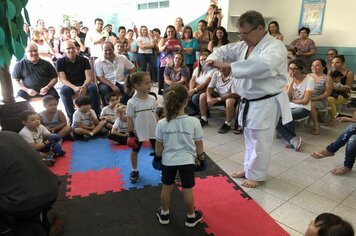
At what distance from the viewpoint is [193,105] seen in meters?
4.66

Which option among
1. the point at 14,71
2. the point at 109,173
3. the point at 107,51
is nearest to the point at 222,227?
the point at 109,173

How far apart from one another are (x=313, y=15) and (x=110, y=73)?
4.29 m

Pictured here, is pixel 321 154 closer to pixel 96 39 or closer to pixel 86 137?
Result: pixel 86 137

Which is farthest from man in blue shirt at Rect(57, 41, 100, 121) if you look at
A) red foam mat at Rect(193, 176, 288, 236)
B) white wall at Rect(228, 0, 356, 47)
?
white wall at Rect(228, 0, 356, 47)

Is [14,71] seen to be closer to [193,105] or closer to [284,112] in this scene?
[193,105]

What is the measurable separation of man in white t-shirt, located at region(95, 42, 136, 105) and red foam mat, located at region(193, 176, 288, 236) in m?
2.39

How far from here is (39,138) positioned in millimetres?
3107

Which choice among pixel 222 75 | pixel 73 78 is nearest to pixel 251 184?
pixel 222 75


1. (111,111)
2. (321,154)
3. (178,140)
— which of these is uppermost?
(178,140)

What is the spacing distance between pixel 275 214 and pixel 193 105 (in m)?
2.72

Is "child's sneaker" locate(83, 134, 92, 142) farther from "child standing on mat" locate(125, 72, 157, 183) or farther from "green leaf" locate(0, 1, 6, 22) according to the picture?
"green leaf" locate(0, 1, 6, 22)

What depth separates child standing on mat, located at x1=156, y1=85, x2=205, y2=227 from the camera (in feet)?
5.91

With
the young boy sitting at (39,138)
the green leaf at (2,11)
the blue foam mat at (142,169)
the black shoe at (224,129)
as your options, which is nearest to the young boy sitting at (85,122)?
the young boy sitting at (39,138)

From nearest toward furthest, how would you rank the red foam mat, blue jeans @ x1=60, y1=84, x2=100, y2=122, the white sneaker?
the red foam mat, the white sneaker, blue jeans @ x1=60, y1=84, x2=100, y2=122
